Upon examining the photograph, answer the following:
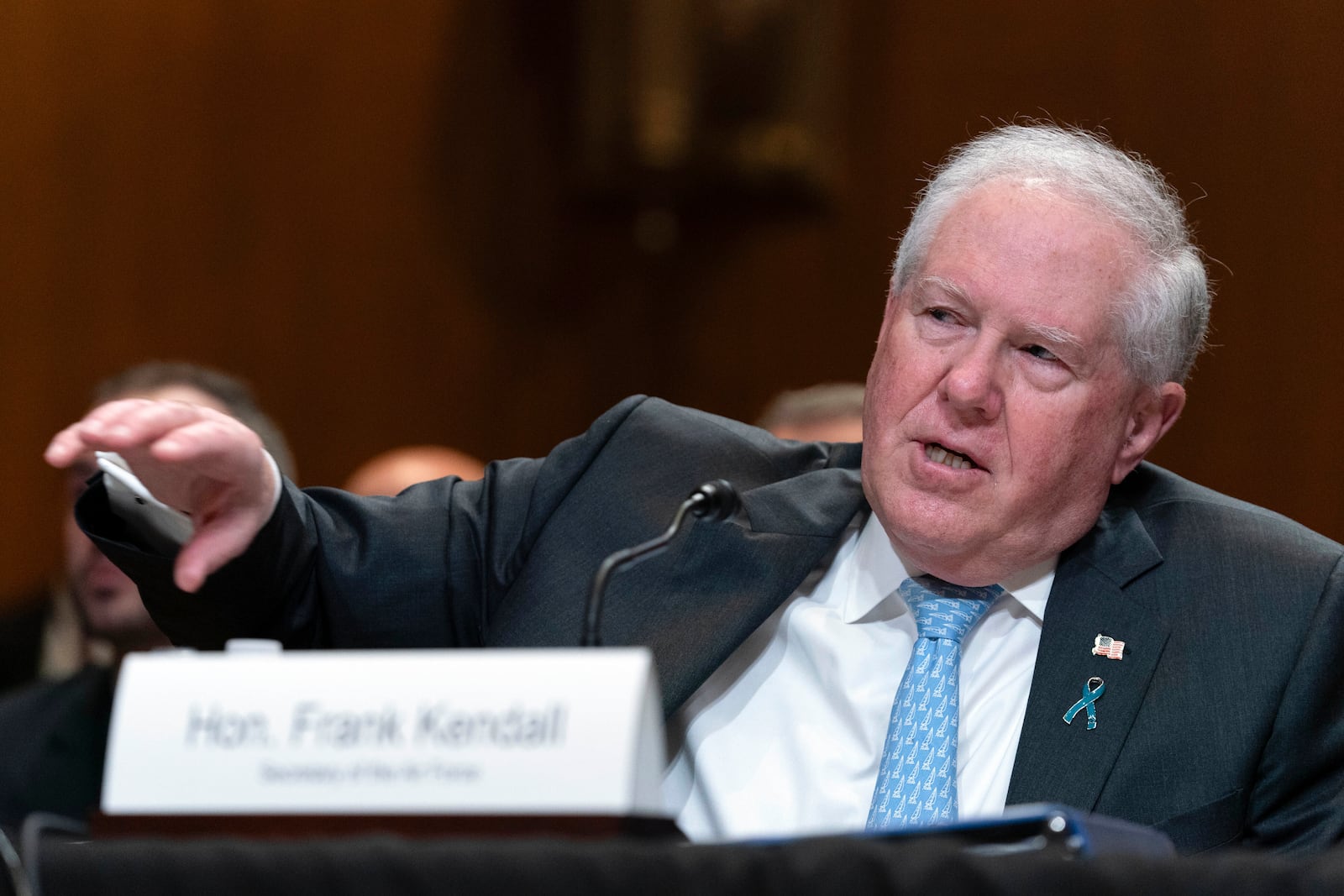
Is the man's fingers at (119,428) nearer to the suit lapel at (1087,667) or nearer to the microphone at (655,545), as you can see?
the microphone at (655,545)

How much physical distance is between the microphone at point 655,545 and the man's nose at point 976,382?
384 mm

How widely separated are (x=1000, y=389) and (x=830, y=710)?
446 millimetres

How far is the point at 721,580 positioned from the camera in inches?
76.6

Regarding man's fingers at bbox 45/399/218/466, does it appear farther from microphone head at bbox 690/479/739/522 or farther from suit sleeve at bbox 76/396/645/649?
microphone head at bbox 690/479/739/522

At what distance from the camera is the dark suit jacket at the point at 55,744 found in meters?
3.11

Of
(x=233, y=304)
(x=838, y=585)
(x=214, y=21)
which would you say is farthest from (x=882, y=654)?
(x=214, y=21)

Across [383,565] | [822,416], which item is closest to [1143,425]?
[383,565]

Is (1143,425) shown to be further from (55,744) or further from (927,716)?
(55,744)

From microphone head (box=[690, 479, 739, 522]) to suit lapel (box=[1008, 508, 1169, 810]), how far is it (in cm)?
47

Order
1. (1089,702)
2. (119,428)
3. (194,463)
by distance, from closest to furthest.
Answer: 1. (119,428)
2. (194,463)
3. (1089,702)

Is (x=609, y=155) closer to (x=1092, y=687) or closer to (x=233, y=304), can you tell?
(x=233, y=304)

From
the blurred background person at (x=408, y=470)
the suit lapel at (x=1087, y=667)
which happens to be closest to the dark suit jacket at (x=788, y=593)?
the suit lapel at (x=1087, y=667)

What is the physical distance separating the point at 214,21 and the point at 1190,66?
2.83m

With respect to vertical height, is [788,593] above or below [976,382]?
A: below
